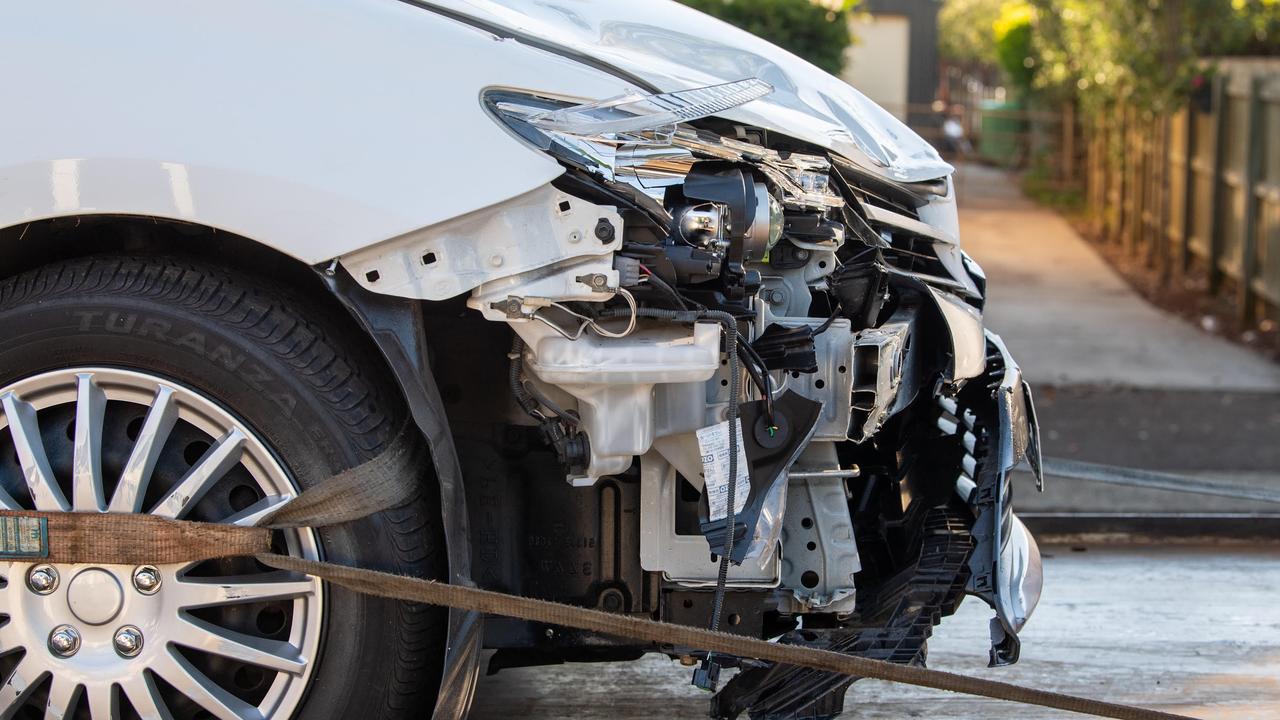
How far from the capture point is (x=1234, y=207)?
1109 cm

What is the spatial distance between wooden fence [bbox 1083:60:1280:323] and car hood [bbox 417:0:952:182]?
7.34 m

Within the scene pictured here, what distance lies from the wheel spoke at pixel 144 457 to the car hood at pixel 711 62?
1.00 meters

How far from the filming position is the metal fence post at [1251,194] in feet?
33.5

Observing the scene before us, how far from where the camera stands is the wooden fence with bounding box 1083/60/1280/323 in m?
10.1

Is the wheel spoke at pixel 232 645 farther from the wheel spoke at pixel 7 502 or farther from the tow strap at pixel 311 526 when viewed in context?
the wheel spoke at pixel 7 502

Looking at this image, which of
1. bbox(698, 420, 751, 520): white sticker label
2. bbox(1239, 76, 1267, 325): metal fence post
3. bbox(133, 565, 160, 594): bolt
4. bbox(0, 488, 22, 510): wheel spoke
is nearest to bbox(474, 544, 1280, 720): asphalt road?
bbox(698, 420, 751, 520): white sticker label

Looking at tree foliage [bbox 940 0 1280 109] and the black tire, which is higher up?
tree foliage [bbox 940 0 1280 109]

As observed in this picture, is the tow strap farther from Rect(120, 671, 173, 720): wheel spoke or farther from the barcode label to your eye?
Rect(120, 671, 173, 720): wheel spoke

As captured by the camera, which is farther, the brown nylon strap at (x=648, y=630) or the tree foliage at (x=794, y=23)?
the tree foliage at (x=794, y=23)

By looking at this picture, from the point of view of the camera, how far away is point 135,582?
278 centimetres

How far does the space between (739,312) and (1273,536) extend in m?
3.68

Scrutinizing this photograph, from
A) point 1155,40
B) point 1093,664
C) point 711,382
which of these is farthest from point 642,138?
point 1155,40

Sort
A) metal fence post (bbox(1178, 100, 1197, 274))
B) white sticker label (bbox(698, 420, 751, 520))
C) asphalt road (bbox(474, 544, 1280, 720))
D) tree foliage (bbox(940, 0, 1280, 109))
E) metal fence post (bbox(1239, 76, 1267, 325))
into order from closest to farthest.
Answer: white sticker label (bbox(698, 420, 751, 520)) → asphalt road (bbox(474, 544, 1280, 720)) → metal fence post (bbox(1239, 76, 1267, 325)) → tree foliage (bbox(940, 0, 1280, 109)) → metal fence post (bbox(1178, 100, 1197, 274))

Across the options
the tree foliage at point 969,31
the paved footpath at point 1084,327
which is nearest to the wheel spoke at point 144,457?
the paved footpath at point 1084,327
